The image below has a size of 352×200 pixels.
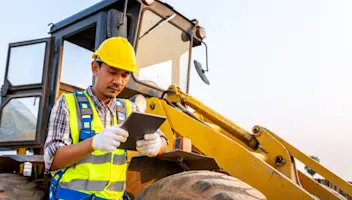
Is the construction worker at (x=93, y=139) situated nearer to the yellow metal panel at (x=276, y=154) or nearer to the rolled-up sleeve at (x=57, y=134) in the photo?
the rolled-up sleeve at (x=57, y=134)

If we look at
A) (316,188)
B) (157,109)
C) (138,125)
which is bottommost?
(316,188)

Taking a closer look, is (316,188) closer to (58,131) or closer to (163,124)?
(163,124)

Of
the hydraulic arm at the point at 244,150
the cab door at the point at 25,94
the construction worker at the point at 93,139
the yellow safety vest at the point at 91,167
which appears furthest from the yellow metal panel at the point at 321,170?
the cab door at the point at 25,94

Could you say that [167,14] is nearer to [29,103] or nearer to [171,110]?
[171,110]

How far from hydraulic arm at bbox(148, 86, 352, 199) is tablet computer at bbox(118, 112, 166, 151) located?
1453 millimetres

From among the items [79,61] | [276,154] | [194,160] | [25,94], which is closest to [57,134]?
[194,160]

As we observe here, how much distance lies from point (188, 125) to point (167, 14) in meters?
1.50

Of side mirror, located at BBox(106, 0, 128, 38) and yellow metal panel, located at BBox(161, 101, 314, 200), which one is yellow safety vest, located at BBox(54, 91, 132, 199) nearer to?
yellow metal panel, located at BBox(161, 101, 314, 200)

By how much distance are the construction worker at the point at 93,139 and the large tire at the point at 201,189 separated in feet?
1.13

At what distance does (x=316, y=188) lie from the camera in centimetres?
402

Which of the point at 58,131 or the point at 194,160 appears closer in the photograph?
the point at 58,131

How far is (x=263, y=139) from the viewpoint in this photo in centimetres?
388

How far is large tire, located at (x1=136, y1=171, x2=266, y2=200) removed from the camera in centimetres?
238

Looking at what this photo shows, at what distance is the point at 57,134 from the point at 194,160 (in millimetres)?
1446
